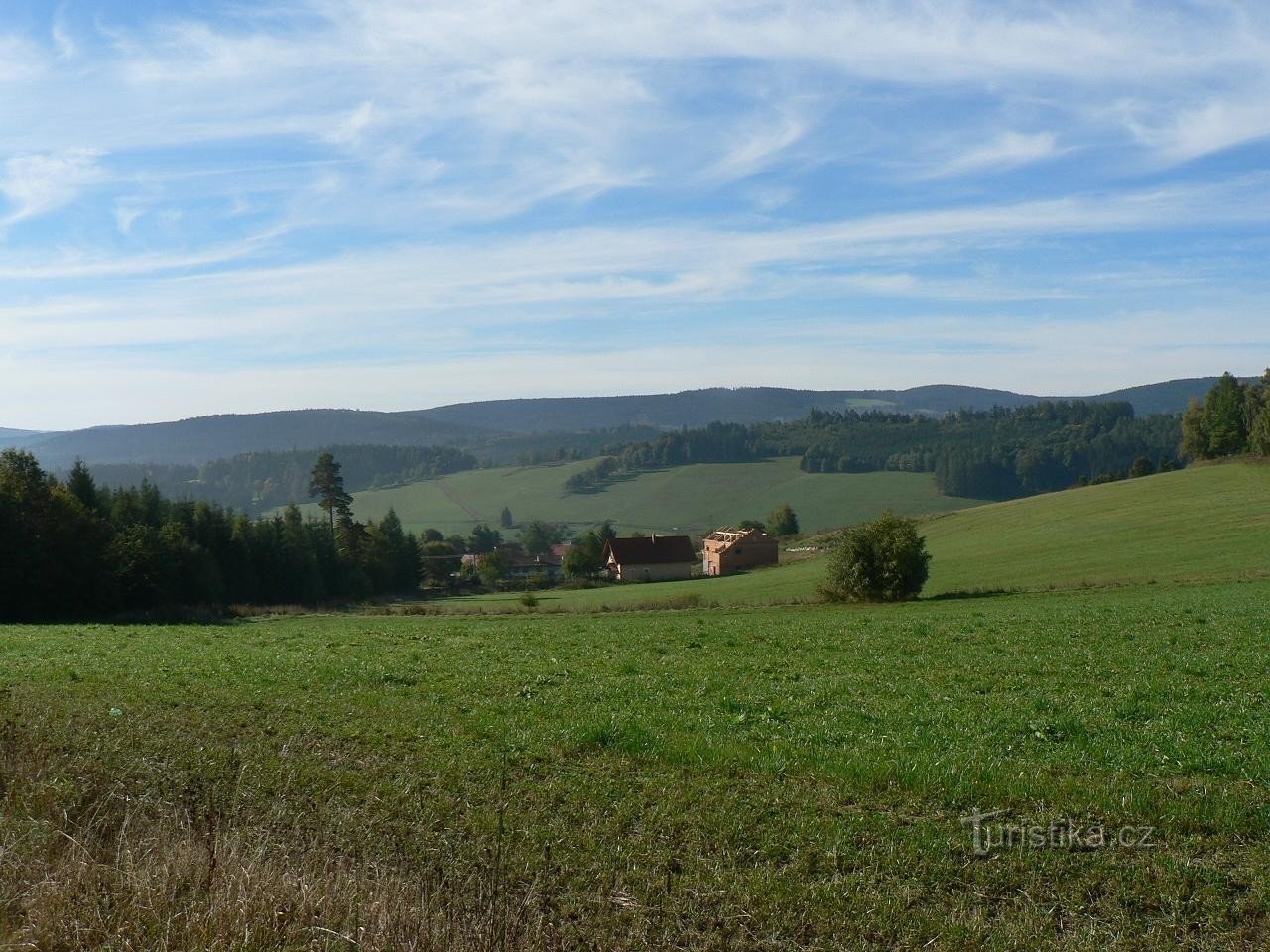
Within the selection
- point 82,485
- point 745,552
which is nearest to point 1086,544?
point 745,552

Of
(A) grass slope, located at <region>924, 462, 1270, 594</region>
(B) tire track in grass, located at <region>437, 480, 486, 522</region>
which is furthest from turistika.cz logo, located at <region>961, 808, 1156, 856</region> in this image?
(B) tire track in grass, located at <region>437, 480, 486, 522</region>

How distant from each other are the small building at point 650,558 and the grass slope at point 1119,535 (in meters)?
29.3

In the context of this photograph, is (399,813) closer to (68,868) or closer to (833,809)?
(68,868)

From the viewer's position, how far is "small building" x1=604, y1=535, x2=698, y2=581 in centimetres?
10662

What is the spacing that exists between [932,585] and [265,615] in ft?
115

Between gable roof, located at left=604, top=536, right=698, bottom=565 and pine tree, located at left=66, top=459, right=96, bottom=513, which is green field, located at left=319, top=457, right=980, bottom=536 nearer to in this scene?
gable roof, located at left=604, top=536, right=698, bottom=565

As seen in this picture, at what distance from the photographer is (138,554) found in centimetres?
5522

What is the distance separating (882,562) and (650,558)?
65212mm

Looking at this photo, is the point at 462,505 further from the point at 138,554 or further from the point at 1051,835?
the point at 1051,835

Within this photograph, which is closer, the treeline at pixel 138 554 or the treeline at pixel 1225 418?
the treeline at pixel 138 554

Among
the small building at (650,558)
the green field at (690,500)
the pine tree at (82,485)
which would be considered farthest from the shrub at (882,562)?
the green field at (690,500)

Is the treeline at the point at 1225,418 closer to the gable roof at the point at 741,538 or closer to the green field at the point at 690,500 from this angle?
the green field at the point at 690,500

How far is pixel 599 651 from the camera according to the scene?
1983 cm

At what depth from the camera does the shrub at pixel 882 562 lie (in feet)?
144
